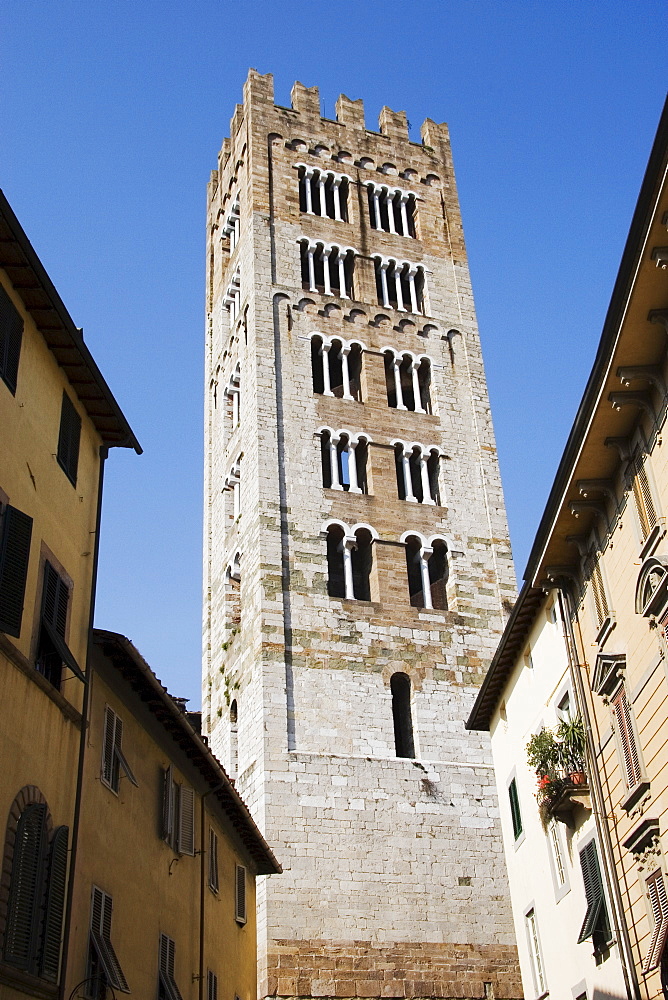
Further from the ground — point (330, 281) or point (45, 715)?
point (330, 281)

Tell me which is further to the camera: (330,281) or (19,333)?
(330,281)

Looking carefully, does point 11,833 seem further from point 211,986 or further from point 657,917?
point 211,986

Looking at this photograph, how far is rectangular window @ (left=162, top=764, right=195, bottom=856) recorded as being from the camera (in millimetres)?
18297

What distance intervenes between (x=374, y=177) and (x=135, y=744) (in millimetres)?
34767

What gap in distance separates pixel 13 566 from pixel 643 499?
7775 mm

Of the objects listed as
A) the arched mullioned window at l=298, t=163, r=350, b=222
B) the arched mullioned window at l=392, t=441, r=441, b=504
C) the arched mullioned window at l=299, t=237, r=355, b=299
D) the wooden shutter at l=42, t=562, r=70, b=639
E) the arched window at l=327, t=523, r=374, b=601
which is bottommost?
the wooden shutter at l=42, t=562, r=70, b=639

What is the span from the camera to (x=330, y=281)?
44188mm

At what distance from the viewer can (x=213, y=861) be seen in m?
21.3

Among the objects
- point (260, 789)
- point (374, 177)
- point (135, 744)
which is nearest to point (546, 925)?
point (135, 744)

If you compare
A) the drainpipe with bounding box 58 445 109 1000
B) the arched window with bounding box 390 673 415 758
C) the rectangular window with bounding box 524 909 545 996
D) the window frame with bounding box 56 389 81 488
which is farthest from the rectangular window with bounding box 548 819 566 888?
the arched window with bounding box 390 673 415 758

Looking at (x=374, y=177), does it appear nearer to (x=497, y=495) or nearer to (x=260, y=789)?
(x=497, y=495)

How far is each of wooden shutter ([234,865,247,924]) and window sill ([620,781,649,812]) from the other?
1014cm

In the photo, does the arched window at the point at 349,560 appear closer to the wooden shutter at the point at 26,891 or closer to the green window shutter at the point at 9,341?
the green window shutter at the point at 9,341

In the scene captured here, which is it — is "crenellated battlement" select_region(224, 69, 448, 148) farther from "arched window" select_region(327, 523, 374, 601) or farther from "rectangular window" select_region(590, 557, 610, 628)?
"rectangular window" select_region(590, 557, 610, 628)
